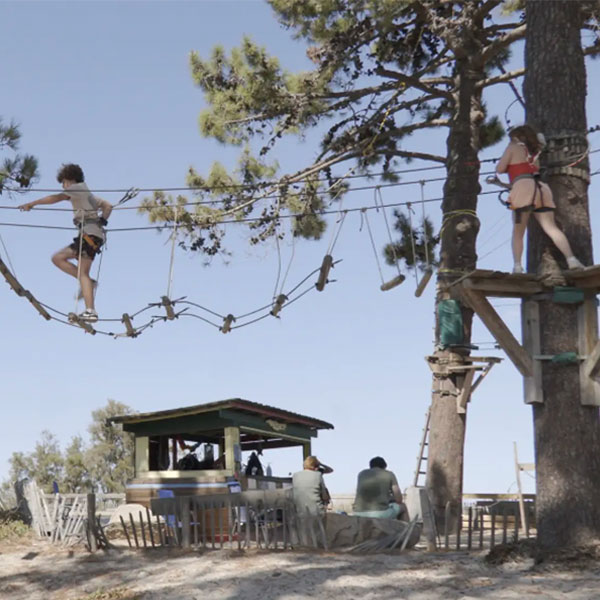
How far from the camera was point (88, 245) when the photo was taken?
37.9 ft

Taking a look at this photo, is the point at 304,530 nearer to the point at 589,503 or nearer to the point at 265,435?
the point at 589,503

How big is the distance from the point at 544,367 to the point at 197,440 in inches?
405

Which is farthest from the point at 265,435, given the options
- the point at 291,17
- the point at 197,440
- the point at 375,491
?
the point at 291,17

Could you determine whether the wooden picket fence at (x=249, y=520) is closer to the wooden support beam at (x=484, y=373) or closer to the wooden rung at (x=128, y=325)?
the wooden rung at (x=128, y=325)

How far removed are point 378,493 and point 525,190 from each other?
14.1 ft

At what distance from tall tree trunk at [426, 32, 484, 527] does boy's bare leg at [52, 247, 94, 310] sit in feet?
19.7

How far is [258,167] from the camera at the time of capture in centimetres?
1928

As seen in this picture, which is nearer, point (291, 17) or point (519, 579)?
point (519, 579)

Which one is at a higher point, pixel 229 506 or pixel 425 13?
pixel 425 13

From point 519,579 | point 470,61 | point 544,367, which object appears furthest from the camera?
point 470,61

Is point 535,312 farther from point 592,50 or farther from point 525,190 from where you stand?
point 592,50

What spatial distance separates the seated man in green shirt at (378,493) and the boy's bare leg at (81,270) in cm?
407

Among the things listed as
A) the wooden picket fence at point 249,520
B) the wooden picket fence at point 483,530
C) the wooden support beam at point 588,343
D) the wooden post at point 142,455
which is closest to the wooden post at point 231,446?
the wooden post at point 142,455

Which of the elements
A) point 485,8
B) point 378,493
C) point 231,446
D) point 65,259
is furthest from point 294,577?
point 485,8
